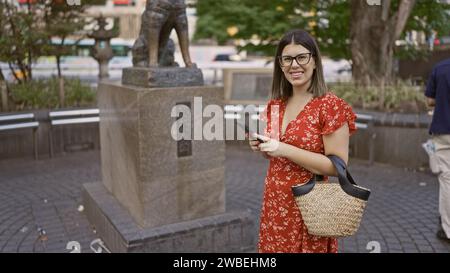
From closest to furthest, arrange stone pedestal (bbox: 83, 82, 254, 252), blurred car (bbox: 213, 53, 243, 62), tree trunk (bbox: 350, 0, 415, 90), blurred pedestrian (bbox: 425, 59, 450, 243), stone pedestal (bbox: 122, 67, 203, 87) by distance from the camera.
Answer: stone pedestal (bbox: 83, 82, 254, 252) → stone pedestal (bbox: 122, 67, 203, 87) → blurred pedestrian (bbox: 425, 59, 450, 243) → tree trunk (bbox: 350, 0, 415, 90) → blurred car (bbox: 213, 53, 243, 62)

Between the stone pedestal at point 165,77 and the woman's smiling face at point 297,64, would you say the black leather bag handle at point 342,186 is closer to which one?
the woman's smiling face at point 297,64

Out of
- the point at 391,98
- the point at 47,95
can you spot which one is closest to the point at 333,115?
the point at 391,98

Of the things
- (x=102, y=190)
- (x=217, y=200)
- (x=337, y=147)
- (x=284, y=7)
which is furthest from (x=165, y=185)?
(x=284, y=7)

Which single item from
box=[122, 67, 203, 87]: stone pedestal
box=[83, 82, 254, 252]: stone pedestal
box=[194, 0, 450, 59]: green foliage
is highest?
box=[194, 0, 450, 59]: green foliage

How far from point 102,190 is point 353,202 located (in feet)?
13.5

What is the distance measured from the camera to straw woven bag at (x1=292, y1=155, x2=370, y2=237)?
227cm

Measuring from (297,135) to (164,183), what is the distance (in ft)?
7.55

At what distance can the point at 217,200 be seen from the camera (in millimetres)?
4816

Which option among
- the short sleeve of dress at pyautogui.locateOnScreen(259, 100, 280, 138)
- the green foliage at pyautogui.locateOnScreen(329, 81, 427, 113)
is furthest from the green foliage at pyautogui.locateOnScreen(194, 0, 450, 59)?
the short sleeve of dress at pyautogui.locateOnScreen(259, 100, 280, 138)

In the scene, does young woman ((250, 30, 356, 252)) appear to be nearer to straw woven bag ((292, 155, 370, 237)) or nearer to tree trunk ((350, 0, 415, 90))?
straw woven bag ((292, 155, 370, 237))

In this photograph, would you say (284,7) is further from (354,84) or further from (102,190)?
(102,190)

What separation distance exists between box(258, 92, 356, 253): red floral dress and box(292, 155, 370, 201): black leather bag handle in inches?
5.7

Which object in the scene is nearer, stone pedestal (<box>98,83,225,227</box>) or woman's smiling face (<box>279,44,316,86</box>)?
woman's smiling face (<box>279,44,316,86</box>)

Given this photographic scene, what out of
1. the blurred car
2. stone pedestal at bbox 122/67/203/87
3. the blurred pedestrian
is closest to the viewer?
stone pedestal at bbox 122/67/203/87
